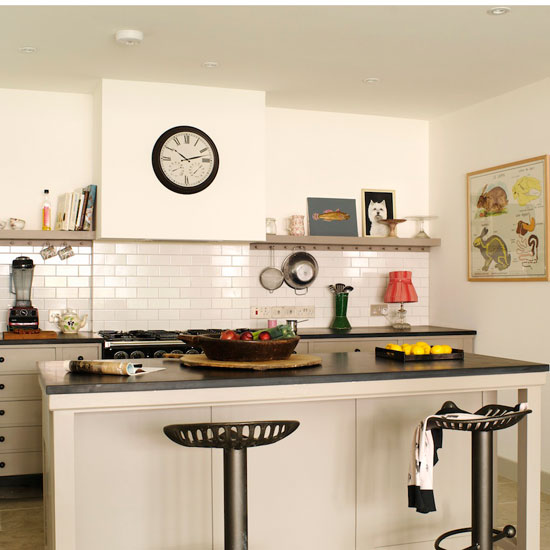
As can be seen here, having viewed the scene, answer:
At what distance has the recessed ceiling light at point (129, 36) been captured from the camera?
4316 mm

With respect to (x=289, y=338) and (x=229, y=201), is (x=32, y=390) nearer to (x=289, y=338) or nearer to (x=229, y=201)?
(x=229, y=201)

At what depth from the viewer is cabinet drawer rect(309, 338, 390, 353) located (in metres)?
5.69

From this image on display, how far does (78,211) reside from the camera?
5.61m

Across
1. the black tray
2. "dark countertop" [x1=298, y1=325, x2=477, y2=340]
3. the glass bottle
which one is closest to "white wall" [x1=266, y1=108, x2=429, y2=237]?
"dark countertop" [x1=298, y1=325, x2=477, y2=340]

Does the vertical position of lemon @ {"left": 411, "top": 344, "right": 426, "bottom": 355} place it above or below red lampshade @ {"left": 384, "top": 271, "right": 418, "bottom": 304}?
below

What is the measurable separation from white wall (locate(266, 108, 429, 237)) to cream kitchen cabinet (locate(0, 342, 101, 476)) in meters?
2.25

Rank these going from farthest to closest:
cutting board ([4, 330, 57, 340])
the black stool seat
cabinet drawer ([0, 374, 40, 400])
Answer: cutting board ([4, 330, 57, 340])
cabinet drawer ([0, 374, 40, 400])
the black stool seat

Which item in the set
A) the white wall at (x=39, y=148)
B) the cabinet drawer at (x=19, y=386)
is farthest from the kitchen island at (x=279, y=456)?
the white wall at (x=39, y=148)

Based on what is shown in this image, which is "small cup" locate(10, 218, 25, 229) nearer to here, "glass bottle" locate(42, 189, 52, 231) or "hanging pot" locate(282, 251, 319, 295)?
"glass bottle" locate(42, 189, 52, 231)

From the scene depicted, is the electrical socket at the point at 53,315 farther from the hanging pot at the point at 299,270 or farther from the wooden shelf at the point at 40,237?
the hanging pot at the point at 299,270

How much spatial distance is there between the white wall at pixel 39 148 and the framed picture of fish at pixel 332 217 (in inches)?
71.7

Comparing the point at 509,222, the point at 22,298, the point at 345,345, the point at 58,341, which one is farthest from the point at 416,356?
the point at 22,298

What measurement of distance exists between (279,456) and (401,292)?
9.88 feet

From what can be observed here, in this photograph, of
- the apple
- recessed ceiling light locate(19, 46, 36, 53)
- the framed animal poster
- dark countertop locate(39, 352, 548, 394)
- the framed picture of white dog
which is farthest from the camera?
the framed picture of white dog
